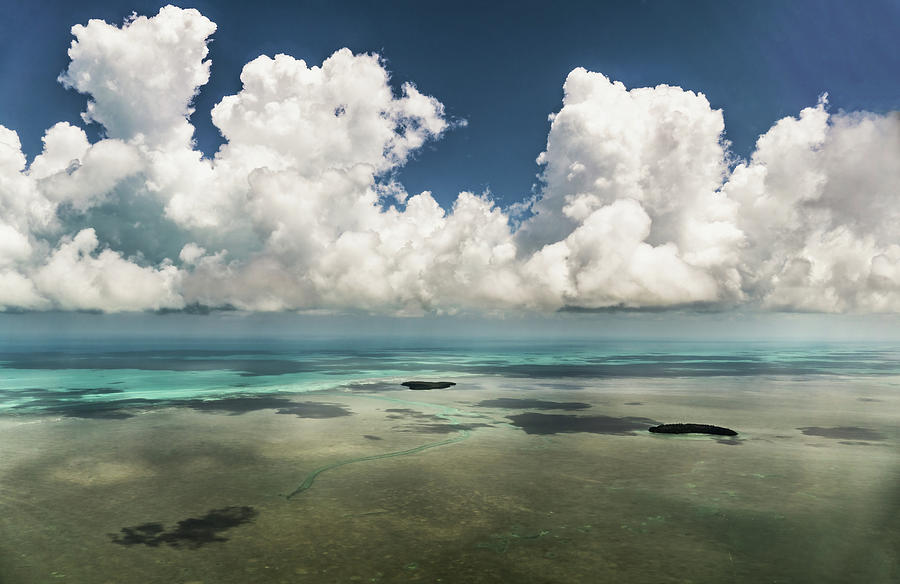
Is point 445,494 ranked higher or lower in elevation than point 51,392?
higher

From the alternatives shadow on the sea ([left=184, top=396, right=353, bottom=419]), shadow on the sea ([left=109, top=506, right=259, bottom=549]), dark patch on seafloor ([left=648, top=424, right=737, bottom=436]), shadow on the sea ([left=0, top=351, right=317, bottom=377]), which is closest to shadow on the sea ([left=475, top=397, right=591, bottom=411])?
dark patch on seafloor ([left=648, top=424, right=737, bottom=436])

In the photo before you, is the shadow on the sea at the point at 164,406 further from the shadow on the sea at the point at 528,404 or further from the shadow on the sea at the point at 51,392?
the shadow on the sea at the point at 528,404

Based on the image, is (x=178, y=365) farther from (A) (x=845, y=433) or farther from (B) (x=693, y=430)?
(A) (x=845, y=433)

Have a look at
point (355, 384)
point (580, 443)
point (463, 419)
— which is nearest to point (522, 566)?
point (580, 443)

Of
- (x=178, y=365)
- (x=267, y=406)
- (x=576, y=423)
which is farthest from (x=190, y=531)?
(x=178, y=365)

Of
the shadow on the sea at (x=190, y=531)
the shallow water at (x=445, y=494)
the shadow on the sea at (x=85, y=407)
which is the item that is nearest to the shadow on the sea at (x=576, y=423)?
the shallow water at (x=445, y=494)
